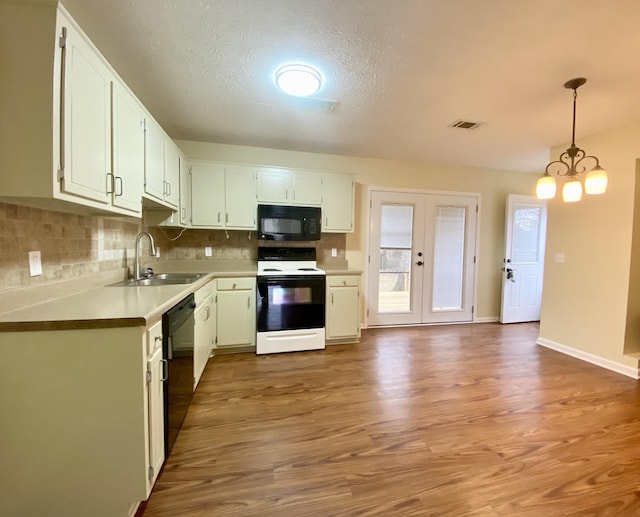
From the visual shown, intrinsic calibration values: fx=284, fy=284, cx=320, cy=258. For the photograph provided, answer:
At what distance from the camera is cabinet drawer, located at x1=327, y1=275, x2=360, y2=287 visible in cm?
337

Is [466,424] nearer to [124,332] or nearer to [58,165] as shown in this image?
[124,332]

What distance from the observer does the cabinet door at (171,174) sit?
2439 millimetres

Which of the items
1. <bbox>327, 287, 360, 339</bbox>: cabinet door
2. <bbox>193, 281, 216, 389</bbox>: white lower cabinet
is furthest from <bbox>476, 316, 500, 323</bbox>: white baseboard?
<bbox>193, 281, 216, 389</bbox>: white lower cabinet

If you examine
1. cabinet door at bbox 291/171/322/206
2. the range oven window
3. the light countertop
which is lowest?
the range oven window

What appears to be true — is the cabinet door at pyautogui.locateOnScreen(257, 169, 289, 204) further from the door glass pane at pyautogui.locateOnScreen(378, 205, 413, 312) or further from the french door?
the door glass pane at pyautogui.locateOnScreen(378, 205, 413, 312)

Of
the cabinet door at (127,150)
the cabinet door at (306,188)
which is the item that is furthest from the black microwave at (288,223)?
the cabinet door at (127,150)

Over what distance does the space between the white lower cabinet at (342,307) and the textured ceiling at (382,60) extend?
1676mm

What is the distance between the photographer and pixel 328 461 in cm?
162

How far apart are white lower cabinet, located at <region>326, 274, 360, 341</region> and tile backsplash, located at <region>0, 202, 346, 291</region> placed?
1782 mm

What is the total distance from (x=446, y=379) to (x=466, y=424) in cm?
68

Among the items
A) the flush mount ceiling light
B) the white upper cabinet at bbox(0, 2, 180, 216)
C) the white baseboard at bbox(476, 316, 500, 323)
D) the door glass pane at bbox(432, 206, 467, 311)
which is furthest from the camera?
the white baseboard at bbox(476, 316, 500, 323)

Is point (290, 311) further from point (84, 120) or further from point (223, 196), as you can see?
point (84, 120)

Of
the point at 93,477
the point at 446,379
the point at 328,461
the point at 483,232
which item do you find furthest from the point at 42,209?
the point at 483,232

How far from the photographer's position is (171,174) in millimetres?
2582
